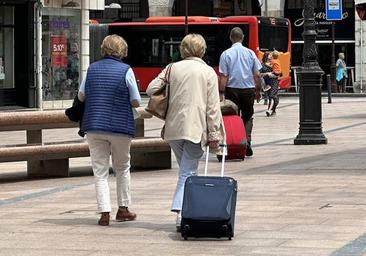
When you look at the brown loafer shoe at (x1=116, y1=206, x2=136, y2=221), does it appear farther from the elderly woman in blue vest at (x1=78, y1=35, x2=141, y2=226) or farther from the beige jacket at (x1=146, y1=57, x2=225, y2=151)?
the beige jacket at (x1=146, y1=57, x2=225, y2=151)

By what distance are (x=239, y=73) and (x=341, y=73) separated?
31542 mm

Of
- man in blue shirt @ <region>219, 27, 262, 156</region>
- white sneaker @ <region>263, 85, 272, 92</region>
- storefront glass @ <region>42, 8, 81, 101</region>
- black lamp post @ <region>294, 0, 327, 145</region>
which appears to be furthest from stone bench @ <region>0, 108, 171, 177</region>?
storefront glass @ <region>42, 8, 81, 101</region>

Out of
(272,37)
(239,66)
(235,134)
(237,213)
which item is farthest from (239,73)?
(272,37)

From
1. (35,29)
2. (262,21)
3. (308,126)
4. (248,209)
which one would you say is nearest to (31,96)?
(35,29)

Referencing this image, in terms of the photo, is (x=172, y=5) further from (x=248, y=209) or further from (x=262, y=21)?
(x=248, y=209)

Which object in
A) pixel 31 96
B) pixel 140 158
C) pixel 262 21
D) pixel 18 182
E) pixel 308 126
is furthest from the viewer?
pixel 262 21

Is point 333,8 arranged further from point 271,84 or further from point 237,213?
point 237,213

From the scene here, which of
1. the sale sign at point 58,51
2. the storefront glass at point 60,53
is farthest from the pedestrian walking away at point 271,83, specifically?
the sale sign at point 58,51

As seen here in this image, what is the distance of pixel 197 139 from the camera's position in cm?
891

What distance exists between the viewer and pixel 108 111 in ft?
30.4

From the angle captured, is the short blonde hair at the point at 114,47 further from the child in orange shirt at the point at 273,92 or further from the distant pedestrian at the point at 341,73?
the distant pedestrian at the point at 341,73

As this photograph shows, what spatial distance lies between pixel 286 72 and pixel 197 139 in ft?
120

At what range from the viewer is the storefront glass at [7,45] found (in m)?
34.0

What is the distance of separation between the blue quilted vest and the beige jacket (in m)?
0.39
